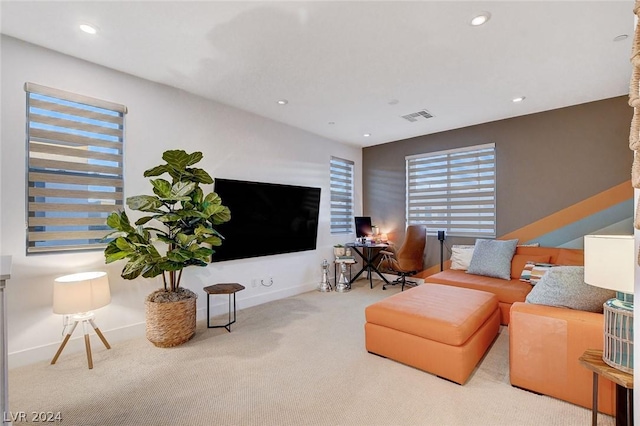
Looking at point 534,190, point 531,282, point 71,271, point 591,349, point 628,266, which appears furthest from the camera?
point 534,190

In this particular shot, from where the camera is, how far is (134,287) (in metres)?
2.95

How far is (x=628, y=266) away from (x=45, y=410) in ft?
11.3

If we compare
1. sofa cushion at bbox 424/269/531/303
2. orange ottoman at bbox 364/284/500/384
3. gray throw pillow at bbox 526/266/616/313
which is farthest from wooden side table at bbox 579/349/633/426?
sofa cushion at bbox 424/269/531/303

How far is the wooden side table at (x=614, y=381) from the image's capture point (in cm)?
139

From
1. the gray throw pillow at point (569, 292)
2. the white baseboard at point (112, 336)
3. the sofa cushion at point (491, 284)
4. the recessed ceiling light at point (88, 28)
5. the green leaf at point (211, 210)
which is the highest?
the recessed ceiling light at point (88, 28)

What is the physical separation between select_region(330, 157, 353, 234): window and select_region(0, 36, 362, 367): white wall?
2.51ft

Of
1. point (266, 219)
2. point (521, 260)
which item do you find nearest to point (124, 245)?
point (266, 219)

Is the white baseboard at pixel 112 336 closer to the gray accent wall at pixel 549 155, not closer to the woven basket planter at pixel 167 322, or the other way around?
the woven basket planter at pixel 167 322

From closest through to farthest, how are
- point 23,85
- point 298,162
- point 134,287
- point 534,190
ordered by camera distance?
1. point 23,85
2. point 134,287
3. point 534,190
4. point 298,162

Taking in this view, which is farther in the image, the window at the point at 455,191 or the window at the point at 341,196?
the window at the point at 341,196

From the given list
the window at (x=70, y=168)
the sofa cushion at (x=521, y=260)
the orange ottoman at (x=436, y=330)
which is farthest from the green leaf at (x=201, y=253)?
the sofa cushion at (x=521, y=260)

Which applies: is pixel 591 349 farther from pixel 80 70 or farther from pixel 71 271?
pixel 80 70

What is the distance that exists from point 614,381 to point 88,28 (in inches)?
160

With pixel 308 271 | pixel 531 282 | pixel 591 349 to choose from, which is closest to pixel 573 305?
pixel 591 349
